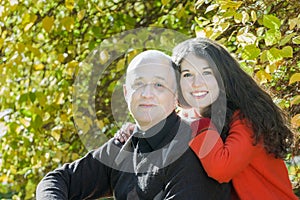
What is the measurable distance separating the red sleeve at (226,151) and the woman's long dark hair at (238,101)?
0.04 metres

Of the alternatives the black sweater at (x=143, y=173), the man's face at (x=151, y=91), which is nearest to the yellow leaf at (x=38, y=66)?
the black sweater at (x=143, y=173)

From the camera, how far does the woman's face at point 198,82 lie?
239cm

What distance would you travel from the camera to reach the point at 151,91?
232cm

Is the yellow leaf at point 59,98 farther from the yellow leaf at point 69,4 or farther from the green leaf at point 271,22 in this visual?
the green leaf at point 271,22

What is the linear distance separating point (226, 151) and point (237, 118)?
0.56ft

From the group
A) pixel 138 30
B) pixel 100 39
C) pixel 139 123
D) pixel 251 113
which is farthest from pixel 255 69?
pixel 100 39

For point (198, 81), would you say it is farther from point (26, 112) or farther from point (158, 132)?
point (26, 112)

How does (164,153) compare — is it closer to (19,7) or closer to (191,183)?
(191,183)

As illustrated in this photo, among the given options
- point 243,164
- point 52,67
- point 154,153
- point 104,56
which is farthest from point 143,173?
point 52,67

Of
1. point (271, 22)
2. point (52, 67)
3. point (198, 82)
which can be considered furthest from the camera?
point (52, 67)

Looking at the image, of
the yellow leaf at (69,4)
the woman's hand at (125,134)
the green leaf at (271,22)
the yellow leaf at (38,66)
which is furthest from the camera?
the yellow leaf at (38,66)

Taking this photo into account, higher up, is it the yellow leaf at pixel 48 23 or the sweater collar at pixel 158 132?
the sweater collar at pixel 158 132

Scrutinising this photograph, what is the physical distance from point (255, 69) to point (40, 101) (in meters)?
1.60

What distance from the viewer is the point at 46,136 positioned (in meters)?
4.63
